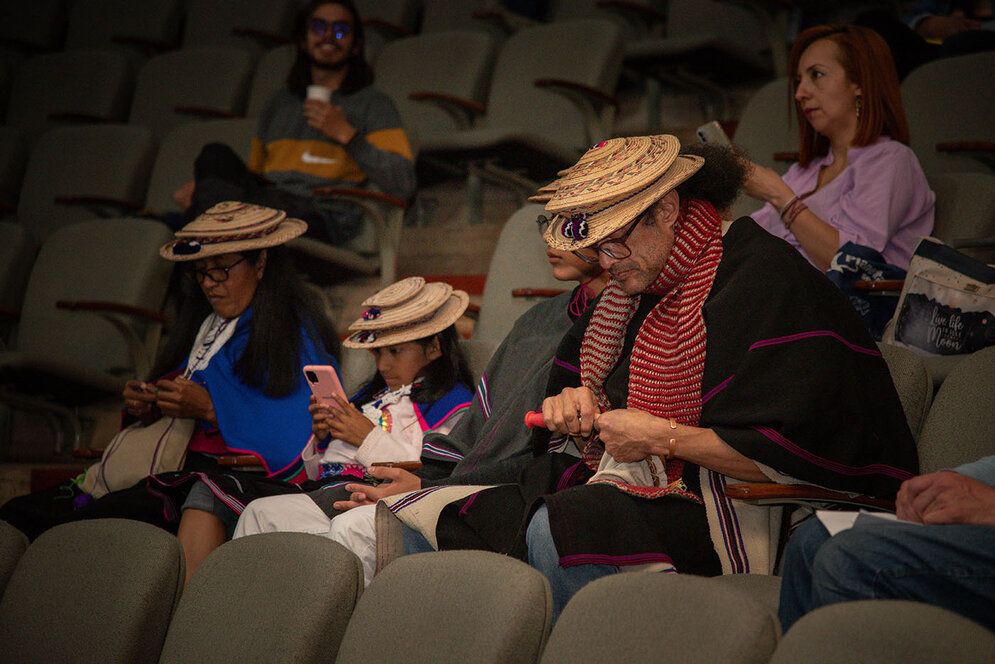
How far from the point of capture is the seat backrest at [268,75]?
180 inches

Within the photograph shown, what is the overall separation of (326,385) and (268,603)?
41.4 inches

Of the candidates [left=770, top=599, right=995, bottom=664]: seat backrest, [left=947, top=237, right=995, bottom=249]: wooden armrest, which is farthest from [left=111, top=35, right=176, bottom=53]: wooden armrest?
[left=770, top=599, right=995, bottom=664]: seat backrest

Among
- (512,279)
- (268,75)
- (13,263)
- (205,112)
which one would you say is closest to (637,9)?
(268,75)

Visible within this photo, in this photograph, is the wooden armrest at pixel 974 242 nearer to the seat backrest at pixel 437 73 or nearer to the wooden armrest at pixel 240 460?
the wooden armrest at pixel 240 460

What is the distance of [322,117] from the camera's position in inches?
136

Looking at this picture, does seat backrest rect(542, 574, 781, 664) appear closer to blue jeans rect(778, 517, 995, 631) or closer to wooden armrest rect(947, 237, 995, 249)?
blue jeans rect(778, 517, 995, 631)

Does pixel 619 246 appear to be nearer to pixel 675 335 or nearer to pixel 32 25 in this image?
pixel 675 335

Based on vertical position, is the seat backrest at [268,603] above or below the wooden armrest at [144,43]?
above

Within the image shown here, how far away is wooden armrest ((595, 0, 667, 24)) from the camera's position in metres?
4.18

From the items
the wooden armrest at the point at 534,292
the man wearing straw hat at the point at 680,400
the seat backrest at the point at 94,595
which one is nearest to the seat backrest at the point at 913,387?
the man wearing straw hat at the point at 680,400

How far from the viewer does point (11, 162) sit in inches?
181

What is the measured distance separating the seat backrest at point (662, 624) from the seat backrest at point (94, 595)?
661 mm

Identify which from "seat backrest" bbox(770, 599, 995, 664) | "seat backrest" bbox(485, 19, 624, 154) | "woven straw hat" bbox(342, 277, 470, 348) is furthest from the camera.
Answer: "seat backrest" bbox(485, 19, 624, 154)

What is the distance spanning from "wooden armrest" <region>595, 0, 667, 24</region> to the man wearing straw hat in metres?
2.50
